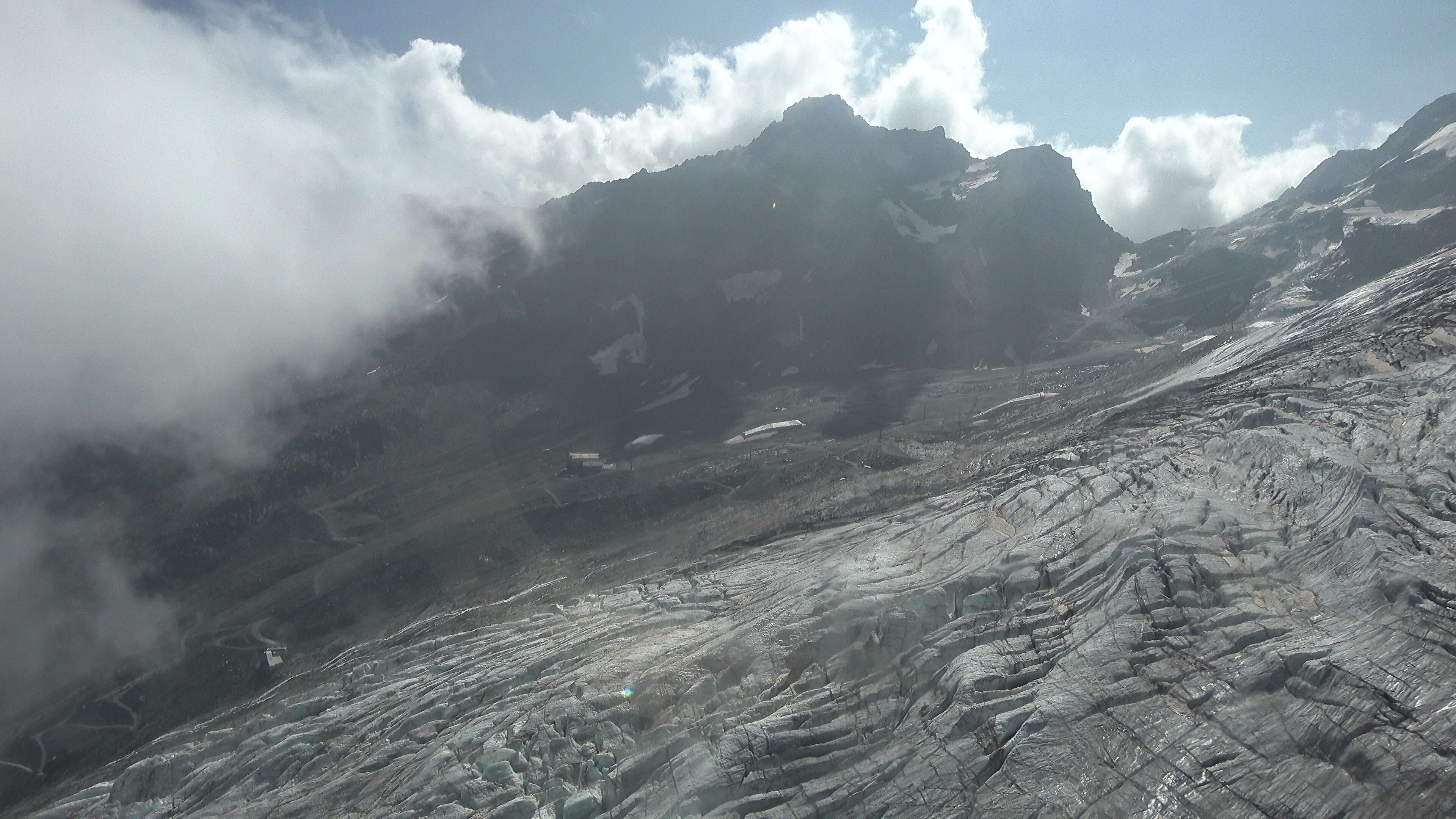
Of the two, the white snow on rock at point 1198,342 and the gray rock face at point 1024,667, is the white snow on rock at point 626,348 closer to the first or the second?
the white snow on rock at point 1198,342

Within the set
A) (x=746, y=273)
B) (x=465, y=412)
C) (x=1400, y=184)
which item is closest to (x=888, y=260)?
(x=746, y=273)

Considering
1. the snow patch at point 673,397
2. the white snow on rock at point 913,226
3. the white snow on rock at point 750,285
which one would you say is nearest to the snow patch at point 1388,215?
the white snow on rock at point 913,226

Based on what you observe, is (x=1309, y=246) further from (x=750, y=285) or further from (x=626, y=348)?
(x=626, y=348)

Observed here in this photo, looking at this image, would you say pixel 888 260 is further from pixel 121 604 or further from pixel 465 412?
pixel 121 604

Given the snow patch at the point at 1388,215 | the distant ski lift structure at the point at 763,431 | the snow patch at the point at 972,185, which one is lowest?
the distant ski lift structure at the point at 763,431

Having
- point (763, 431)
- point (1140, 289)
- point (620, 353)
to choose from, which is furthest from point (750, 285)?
point (1140, 289)

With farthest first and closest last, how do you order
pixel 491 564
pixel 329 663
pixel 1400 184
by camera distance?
1. pixel 1400 184
2. pixel 491 564
3. pixel 329 663

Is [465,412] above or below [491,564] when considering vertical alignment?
above
